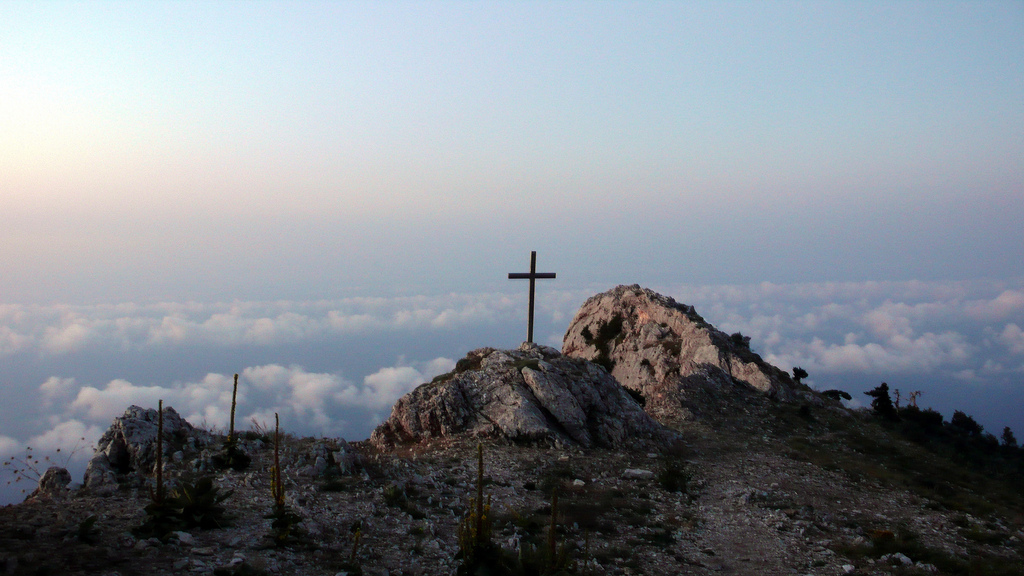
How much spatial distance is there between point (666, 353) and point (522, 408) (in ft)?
50.3

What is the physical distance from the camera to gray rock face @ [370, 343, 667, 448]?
21.0 meters

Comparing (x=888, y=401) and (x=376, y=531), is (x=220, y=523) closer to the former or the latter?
(x=376, y=531)

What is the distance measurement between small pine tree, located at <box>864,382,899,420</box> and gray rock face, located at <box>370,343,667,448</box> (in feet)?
56.3

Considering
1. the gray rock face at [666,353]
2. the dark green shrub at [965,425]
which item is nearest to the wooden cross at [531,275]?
the gray rock face at [666,353]

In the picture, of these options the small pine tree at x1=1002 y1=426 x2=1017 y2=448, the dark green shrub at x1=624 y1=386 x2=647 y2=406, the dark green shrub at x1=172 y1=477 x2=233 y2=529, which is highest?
the dark green shrub at x1=172 y1=477 x2=233 y2=529

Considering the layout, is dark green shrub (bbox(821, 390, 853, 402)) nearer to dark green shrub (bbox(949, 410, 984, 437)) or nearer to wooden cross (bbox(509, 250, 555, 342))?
dark green shrub (bbox(949, 410, 984, 437))

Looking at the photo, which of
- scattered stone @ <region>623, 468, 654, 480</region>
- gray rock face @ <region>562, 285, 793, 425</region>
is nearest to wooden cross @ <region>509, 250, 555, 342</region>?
gray rock face @ <region>562, 285, 793, 425</region>

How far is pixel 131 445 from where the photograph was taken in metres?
15.9

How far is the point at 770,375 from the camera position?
32531 millimetres

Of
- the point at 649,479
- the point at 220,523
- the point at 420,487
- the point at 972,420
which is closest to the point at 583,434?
the point at 649,479

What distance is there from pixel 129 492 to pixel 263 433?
522cm

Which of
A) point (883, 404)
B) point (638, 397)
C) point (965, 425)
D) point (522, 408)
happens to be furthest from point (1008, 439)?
point (522, 408)

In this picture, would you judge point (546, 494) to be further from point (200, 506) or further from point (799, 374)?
point (799, 374)

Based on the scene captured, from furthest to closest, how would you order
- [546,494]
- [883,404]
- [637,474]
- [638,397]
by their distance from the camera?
[883,404] → [638,397] → [637,474] → [546,494]
